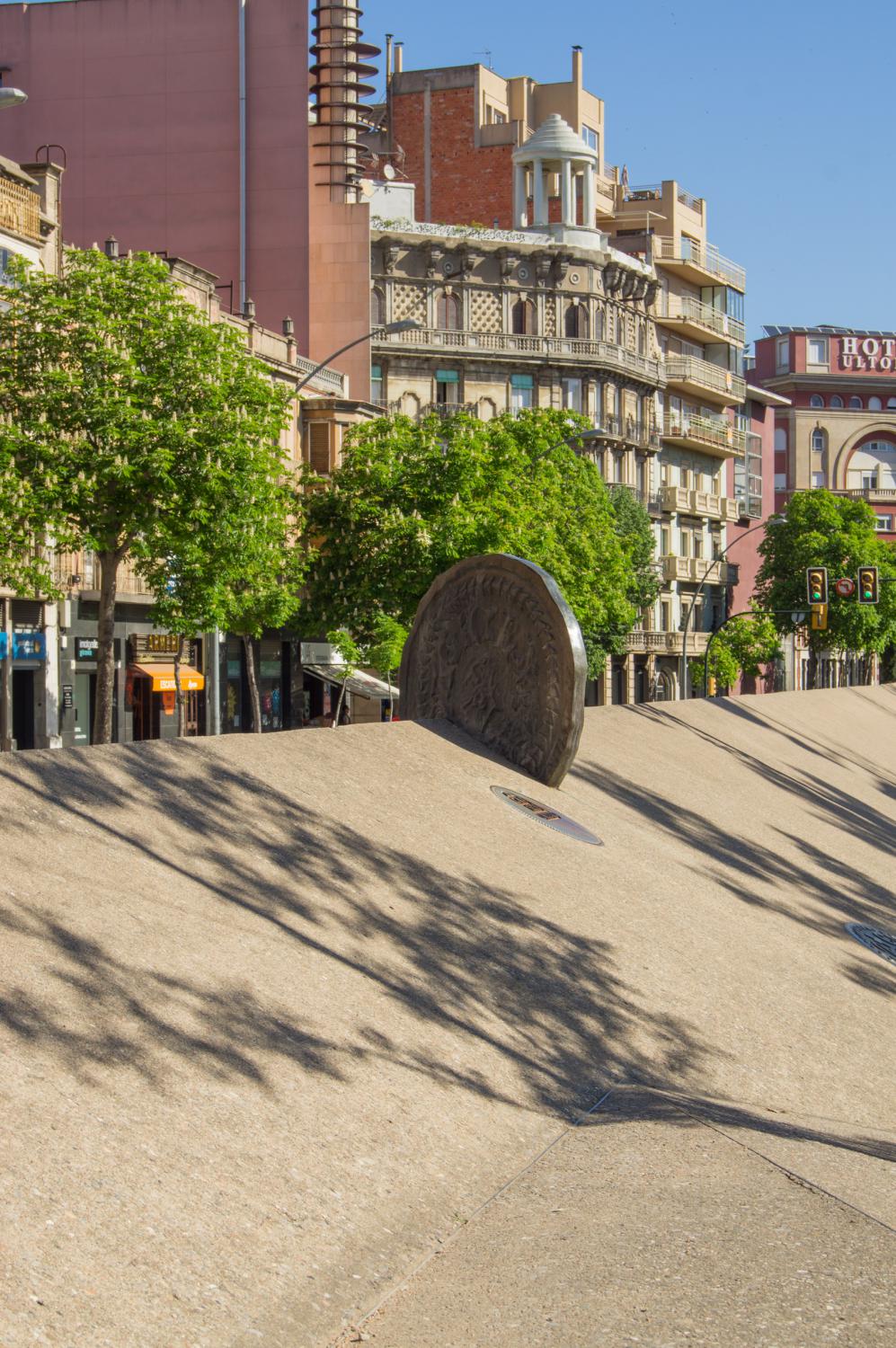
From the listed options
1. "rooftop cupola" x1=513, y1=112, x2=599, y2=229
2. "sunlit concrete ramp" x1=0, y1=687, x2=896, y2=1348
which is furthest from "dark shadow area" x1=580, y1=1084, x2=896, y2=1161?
"rooftop cupola" x1=513, y1=112, x2=599, y2=229

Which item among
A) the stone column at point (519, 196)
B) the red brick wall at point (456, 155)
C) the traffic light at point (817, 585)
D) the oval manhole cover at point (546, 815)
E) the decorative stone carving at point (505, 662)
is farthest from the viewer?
the red brick wall at point (456, 155)

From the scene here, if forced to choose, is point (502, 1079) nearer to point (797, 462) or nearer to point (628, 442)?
point (628, 442)

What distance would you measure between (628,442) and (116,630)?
33024mm

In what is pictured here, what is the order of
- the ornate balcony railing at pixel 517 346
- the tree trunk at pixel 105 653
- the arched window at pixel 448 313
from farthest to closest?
the arched window at pixel 448 313, the ornate balcony railing at pixel 517 346, the tree trunk at pixel 105 653

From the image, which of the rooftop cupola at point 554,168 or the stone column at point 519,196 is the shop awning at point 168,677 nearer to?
the rooftop cupola at point 554,168

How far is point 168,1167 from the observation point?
7.02 m

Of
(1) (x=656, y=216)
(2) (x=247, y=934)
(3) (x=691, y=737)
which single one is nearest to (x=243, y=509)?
(3) (x=691, y=737)

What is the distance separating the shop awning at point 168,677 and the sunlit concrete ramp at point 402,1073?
90.1ft

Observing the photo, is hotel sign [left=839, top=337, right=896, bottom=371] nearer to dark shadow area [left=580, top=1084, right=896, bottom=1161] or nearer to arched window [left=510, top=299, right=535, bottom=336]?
arched window [left=510, top=299, right=535, bottom=336]

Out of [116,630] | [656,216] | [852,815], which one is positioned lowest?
[852,815]

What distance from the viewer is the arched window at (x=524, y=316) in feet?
218

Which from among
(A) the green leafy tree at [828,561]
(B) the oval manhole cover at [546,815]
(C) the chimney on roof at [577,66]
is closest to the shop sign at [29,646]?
(B) the oval manhole cover at [546,815]

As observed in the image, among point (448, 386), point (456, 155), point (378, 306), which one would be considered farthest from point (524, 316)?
point (456, 155)

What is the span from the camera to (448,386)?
212ft
